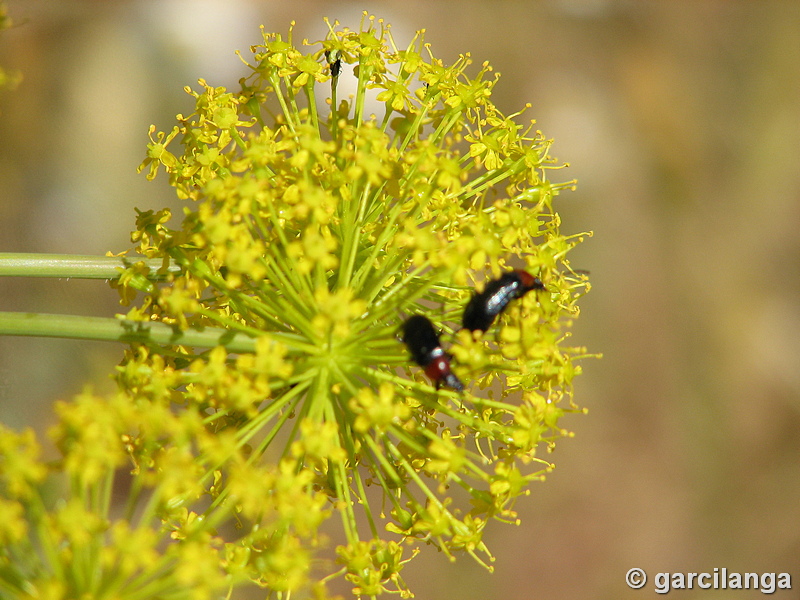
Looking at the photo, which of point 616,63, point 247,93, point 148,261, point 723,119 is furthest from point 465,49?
point 148,261

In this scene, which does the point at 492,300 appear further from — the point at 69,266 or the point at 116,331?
the point at 69,266

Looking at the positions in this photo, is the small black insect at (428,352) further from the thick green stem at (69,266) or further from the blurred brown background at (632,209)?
the blurred brown background at (632,209)

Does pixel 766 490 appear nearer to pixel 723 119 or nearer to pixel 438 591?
pixel 438 591

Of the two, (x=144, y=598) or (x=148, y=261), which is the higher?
(x=148, y=261)

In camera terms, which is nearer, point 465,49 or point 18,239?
point 18,239

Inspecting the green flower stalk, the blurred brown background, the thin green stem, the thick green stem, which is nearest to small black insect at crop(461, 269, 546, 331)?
the green flower stalk

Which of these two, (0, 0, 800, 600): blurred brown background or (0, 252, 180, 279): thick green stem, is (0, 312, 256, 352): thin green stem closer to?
(0, 252, 180, 279): thick green stem

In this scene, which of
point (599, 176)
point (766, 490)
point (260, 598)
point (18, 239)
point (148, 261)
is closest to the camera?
point (148, 261)

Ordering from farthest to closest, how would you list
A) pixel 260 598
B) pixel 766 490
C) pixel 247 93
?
pixel 766 490
pixel 260 598
pixel 247 93
